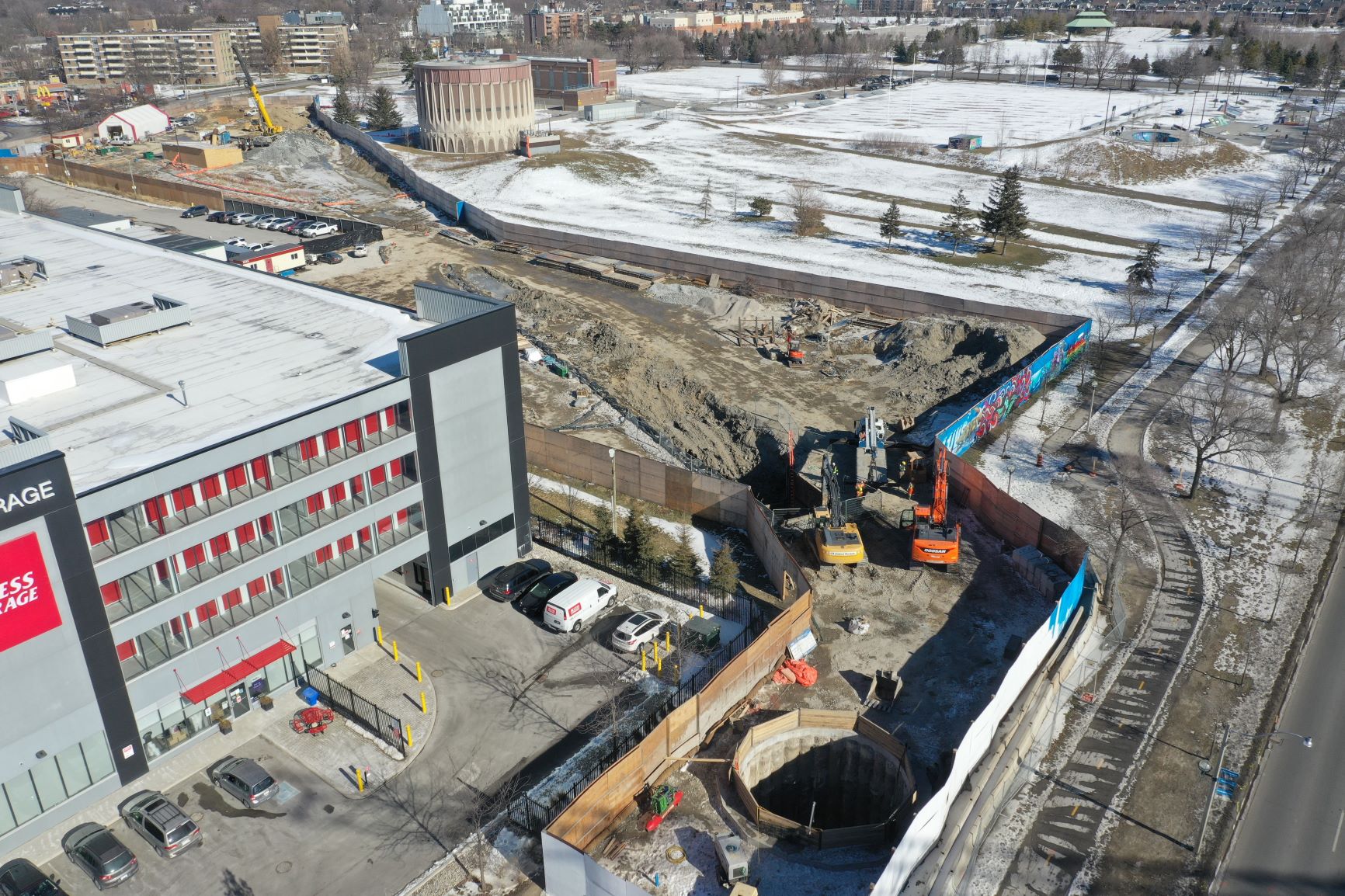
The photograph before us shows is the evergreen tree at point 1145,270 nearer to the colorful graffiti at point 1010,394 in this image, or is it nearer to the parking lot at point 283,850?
the colorful graffiti at point 1010,394

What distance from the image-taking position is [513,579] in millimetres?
36219

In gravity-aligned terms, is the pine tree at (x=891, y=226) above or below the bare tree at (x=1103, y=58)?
below

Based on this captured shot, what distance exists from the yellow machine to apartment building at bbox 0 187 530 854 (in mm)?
11463

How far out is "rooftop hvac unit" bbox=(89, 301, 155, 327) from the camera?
3759 centimetres

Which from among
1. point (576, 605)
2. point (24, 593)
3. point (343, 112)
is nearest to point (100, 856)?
point (24, 593)

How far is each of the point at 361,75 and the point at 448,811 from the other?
157 m

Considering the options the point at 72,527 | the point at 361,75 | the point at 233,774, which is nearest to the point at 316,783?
the point at 233,774

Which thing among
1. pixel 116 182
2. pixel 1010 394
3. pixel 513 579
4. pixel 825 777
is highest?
pixel 116 182

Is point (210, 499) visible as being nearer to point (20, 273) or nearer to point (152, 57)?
point (20, 273)

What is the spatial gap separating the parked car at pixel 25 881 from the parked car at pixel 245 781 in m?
4.27

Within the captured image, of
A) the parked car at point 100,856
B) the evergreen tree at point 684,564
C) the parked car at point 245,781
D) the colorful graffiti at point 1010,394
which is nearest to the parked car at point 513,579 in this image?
the evergreen tree at point 684,564

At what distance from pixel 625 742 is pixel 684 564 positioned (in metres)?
8.41

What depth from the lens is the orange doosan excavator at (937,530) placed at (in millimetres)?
36531

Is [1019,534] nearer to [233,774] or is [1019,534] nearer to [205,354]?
[233,774]
